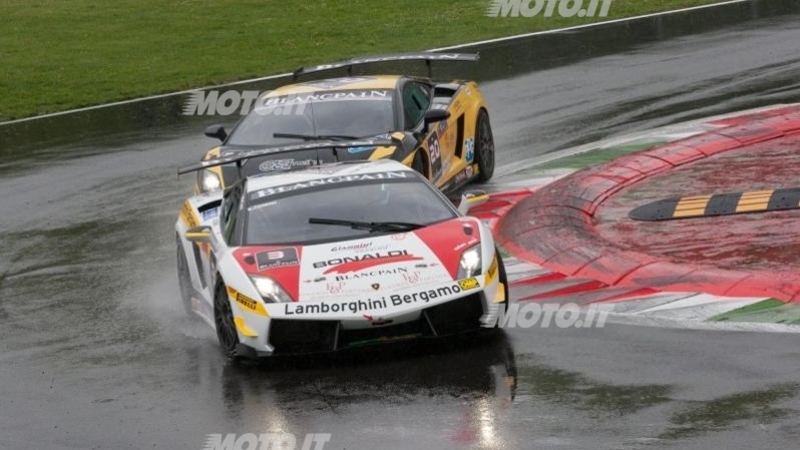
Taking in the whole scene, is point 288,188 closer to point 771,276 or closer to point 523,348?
point 523,348

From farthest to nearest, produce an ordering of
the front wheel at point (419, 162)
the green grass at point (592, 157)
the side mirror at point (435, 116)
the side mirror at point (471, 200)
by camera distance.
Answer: the green grass at point (592, 157), the side mirror at point (435, 116), the front wheel at point (419, 162), the side mirror at point (471, 200)

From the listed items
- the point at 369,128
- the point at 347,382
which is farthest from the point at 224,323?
the point at 369,128

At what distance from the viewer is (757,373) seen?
9031mm

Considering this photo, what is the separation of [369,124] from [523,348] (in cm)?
549

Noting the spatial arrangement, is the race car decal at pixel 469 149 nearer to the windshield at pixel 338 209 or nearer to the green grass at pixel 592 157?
the green grass at pixel 592 157

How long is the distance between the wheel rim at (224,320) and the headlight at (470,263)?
149 centimetres

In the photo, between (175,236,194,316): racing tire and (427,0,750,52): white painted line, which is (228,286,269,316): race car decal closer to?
(175,236,194,316): racing tire

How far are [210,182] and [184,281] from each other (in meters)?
2.27

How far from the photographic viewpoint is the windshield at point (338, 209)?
11.0 meters

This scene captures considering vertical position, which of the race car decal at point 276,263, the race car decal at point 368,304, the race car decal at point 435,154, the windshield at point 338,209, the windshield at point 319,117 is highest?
the windshield at point 338,209

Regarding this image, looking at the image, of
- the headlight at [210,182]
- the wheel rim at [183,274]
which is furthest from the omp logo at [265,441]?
the headlight at [210,182]

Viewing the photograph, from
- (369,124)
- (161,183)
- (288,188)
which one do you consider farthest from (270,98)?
(288,188)

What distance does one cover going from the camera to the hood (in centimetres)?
1015

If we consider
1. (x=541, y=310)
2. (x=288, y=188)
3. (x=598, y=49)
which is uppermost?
(x=288, y=188)
